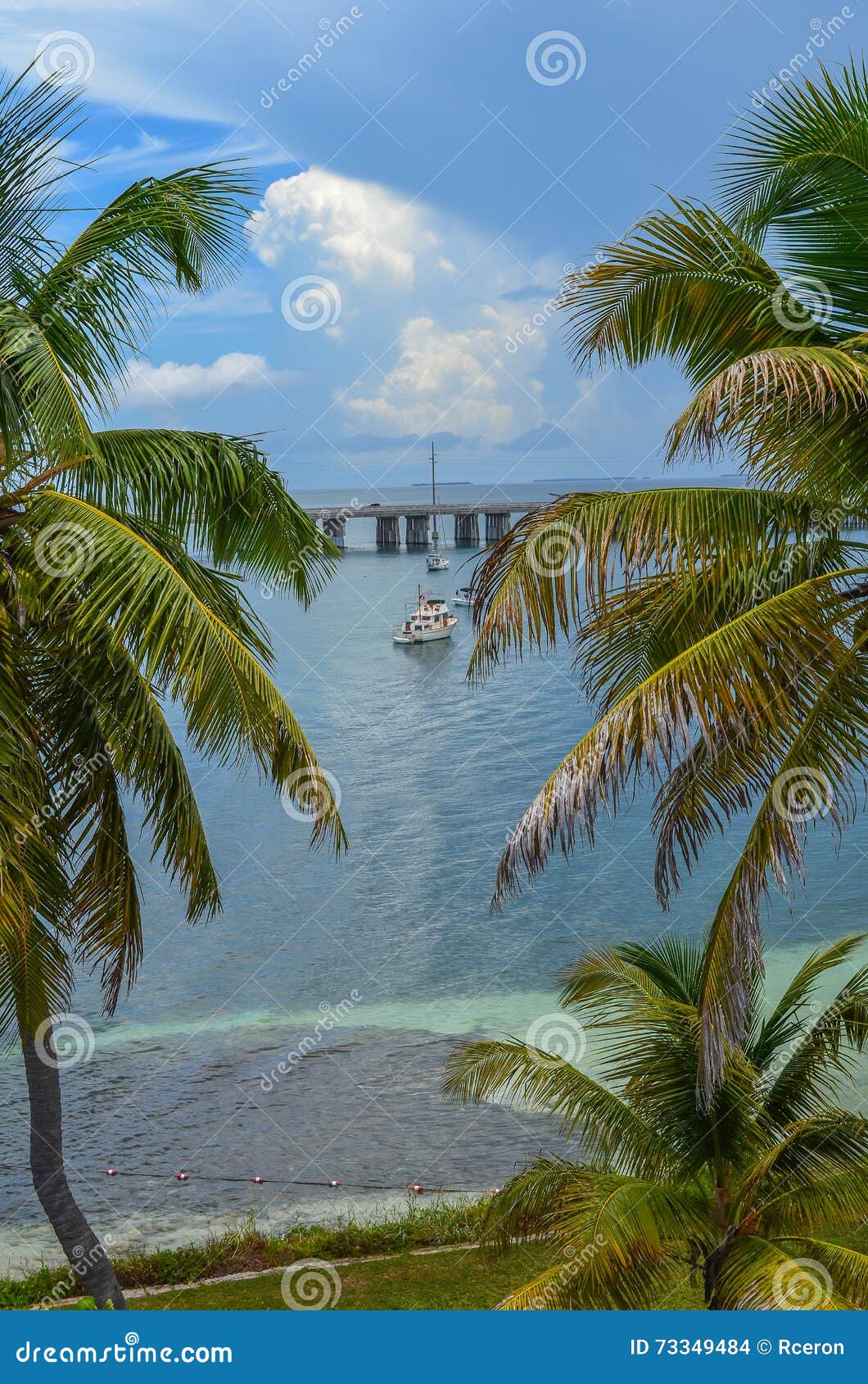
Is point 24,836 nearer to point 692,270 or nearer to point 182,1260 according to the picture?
point 692,270

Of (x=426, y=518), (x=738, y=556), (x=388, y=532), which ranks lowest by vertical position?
(x=738, y=556)

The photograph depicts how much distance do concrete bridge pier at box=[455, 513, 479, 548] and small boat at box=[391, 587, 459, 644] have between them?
69.5 m

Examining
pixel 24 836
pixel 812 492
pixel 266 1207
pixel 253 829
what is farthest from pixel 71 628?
pixel 253 829

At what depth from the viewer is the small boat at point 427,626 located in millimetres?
77500

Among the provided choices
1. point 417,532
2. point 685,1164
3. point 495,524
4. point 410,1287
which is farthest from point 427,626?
point 417,532

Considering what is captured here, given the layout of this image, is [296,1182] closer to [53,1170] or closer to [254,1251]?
[254,1251]

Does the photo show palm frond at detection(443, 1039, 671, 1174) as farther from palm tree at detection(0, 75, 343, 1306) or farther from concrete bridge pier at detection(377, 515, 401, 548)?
concrete bridge pier at detection(377, 515, 401, 548)

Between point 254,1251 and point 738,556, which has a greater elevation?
point 738,556

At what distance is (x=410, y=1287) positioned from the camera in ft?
42.7

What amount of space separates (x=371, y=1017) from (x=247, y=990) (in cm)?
365

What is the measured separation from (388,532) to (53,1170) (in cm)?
13887

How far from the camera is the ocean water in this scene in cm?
1920

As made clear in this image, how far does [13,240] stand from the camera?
819 centimetres

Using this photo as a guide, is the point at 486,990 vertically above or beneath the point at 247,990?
above
